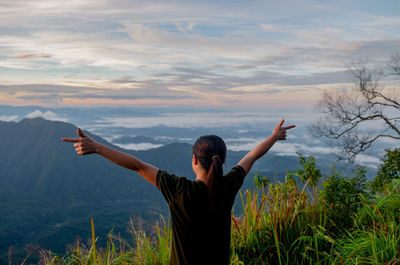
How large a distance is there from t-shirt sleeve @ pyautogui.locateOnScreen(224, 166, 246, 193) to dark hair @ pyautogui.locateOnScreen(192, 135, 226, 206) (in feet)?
0.75

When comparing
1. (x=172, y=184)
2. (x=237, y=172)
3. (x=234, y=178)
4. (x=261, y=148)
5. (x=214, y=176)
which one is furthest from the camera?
(x=261, y=148)

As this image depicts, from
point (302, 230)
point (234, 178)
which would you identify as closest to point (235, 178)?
point (234, 178)

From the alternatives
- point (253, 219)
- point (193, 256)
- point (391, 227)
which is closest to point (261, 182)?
point (253, 219)

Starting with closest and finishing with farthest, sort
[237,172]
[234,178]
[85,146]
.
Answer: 1. [85,146]
2. [234,178]
3. [237,172]

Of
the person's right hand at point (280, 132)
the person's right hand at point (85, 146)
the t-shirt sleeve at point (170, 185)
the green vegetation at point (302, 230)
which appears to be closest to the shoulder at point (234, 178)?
the t-shirt sleeve at point (170, 185)

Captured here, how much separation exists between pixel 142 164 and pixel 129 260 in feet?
8.40

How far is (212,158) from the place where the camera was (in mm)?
2281

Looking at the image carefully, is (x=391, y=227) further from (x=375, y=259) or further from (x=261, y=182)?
(x=261, y=182)

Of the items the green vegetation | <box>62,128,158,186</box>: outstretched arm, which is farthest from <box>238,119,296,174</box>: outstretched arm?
the green vegetation

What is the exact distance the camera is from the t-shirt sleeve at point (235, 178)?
2.51m

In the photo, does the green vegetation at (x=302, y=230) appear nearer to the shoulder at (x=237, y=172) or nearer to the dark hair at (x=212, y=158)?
the shoulder at (x=237, y=172)

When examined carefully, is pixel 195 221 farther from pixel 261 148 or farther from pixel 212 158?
pixel 261 148

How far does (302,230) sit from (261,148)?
2.04 meters

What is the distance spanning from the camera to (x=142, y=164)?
244cm
